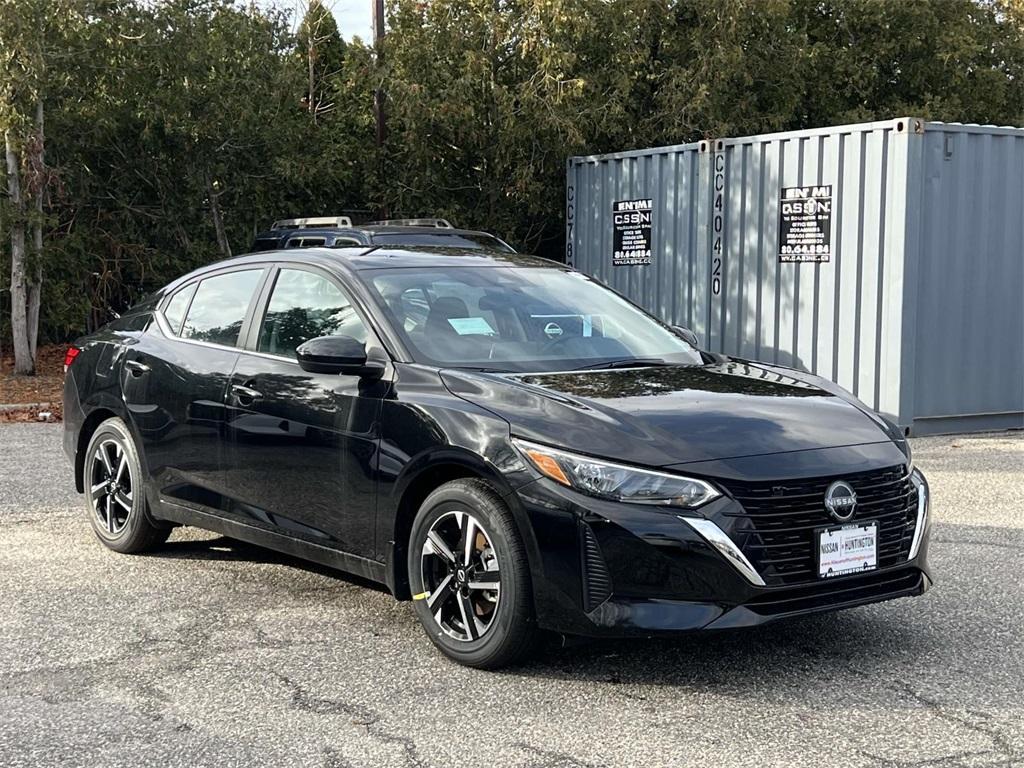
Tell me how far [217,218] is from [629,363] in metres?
13.0

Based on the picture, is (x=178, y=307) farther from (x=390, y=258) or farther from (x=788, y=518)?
(x=788, y=518)

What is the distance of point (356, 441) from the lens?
5.32 metres

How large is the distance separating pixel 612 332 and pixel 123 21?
39.3 feet

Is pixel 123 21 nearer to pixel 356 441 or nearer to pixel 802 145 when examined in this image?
pixel 802 145

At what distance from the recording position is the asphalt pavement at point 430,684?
4059mm

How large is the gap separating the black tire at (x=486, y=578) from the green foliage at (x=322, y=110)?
→ 11.9m

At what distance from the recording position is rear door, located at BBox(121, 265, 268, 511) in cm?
616

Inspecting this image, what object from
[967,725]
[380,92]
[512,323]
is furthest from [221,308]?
[380,92]

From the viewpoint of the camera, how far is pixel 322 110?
19.5 metres

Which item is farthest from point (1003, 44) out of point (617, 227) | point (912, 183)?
point (912, 183)

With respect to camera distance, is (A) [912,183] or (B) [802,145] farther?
(B) [802,145]

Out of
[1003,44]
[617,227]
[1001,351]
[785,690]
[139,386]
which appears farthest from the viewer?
[1003,44]

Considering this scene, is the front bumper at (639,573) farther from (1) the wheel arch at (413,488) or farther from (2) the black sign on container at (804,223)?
(2) the black sign on container at (804,223)

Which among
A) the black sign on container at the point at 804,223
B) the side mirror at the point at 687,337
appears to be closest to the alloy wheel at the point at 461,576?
the side mirror at the point at 687,337
